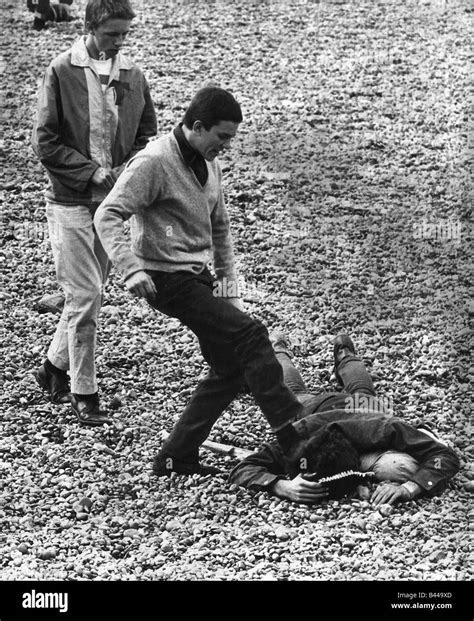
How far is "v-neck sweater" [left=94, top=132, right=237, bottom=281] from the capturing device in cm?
618

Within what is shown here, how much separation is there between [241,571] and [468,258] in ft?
17.1

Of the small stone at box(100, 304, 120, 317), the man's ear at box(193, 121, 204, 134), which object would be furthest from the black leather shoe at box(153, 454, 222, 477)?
the small stone at box(100, 304, 120, 317)

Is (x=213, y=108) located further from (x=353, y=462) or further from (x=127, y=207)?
(x=353, y=462)

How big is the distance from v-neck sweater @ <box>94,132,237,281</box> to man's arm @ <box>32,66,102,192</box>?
2.87 feet

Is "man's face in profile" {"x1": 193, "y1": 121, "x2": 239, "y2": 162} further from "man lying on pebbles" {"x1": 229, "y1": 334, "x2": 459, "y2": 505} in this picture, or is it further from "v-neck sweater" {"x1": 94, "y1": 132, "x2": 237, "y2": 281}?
"man lying on pebbles" {"x1": 229, "y1": 334, "x2": 459, "y2": 505}

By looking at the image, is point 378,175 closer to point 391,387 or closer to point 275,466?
point 391,387

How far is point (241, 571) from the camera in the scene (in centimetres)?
577

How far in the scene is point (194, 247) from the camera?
6422mm

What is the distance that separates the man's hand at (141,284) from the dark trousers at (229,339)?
0.20 metres

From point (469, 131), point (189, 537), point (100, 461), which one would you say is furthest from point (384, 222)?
point (189, 537)

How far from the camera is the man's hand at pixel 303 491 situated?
630cm

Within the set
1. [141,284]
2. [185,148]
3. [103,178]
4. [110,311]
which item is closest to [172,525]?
[141,284]

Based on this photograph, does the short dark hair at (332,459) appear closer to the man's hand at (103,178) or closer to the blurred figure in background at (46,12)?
the man's hand at (103,178)

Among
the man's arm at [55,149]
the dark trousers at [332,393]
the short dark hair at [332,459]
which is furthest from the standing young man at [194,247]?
the man's arm at [55,149]
